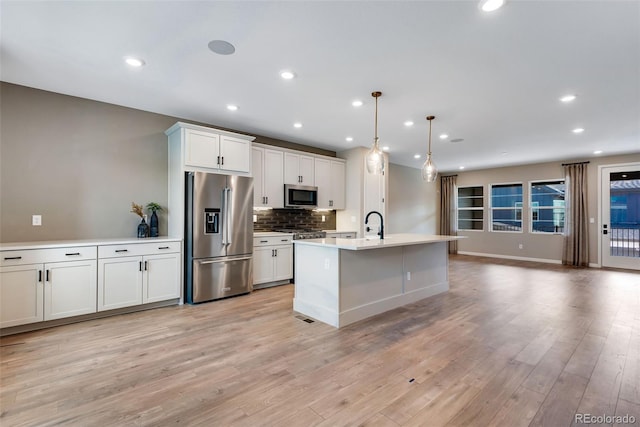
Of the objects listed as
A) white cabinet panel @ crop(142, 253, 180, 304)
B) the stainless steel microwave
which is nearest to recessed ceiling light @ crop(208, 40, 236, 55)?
white cabinet panel @ crop(142, 253, 180, 304)

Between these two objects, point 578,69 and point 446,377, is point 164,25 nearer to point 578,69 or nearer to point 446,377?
point 446,377

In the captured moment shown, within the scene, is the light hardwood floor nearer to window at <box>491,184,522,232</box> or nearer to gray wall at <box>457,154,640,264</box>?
gray wall at <box>457,154,640,264</box>

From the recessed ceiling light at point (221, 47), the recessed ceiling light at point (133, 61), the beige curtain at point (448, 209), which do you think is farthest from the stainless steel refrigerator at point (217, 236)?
the beige curtain at point (448, 209)

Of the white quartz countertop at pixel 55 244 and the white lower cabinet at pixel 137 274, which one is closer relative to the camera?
the white quartz countertop at pixel 55 244

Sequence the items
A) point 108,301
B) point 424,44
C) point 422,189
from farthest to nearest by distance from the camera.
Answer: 1. point 422,189
2. point 108,301
3. point 424,44

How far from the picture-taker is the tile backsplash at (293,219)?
17.9ft

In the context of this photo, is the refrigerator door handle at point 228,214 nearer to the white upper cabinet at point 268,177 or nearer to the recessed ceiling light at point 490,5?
the white upper cabinet at point 268,177

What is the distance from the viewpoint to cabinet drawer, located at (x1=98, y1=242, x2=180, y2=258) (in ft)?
11.0

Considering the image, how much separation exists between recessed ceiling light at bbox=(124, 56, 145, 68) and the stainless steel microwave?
2906 millimetres

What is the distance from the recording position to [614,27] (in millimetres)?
2256

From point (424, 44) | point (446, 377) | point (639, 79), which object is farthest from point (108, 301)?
point (639, 79)

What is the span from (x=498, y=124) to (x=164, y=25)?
15.2ft

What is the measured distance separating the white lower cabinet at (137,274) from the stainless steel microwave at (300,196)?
2.09 metres

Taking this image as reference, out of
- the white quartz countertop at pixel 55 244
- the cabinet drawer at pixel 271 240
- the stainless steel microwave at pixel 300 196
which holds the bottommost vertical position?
the cabinet drawer at pixel 271 240
